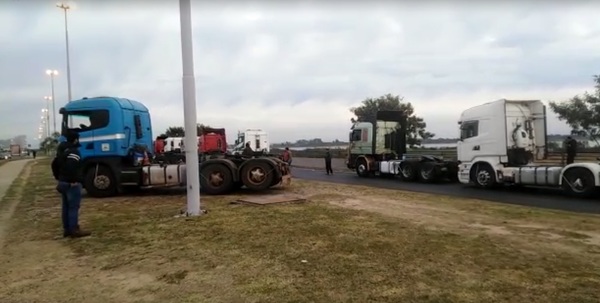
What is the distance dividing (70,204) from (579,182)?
12732 mm

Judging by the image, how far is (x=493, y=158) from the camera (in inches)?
593

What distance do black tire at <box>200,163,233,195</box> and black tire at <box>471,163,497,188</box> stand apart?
27.7 ft

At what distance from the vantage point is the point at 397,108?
40406mm

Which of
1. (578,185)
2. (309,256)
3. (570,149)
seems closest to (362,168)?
(570,149)

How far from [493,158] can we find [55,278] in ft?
44.8

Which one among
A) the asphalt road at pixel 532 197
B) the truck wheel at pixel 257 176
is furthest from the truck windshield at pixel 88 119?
the asphalt road at pixel 532 197

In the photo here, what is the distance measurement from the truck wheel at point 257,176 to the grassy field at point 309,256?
3.23m

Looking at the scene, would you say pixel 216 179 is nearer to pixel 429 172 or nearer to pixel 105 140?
pixel 105 140

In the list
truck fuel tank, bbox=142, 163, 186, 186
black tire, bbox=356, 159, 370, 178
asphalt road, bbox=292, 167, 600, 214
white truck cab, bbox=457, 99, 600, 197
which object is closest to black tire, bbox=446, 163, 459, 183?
asphalt road, bbox=292, 167, 600, 214

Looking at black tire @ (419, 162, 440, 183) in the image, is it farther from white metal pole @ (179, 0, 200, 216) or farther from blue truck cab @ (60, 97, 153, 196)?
white metal pole @ (179, 0, 200, 216)

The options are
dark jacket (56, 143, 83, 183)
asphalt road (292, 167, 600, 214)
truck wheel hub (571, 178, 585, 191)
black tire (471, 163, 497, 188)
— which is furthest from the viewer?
black tire (471, 163, 497, 188)

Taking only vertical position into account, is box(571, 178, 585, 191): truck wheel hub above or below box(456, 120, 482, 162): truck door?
below

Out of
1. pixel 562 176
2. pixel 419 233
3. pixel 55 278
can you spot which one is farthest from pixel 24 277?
pixel 562 176

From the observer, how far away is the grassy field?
437cm
